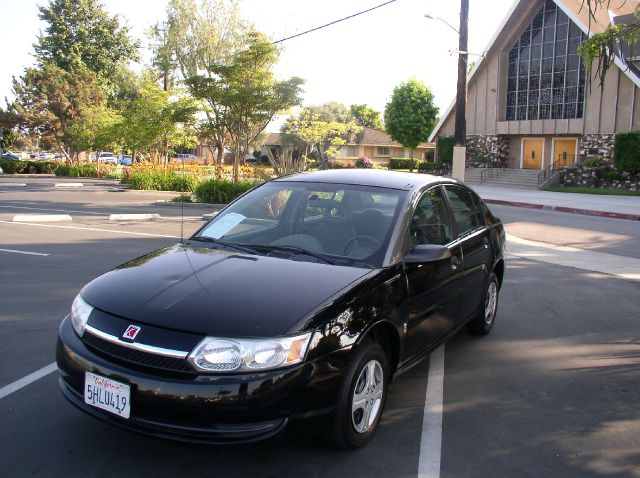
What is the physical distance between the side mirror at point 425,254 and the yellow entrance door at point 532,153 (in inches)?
1574

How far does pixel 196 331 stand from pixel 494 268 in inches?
150

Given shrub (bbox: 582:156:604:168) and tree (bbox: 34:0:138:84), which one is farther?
tree (bbox: 34:0:138:84)

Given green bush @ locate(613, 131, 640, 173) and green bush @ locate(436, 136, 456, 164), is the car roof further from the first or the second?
green bush @ locate(436, 136, 456, 164)

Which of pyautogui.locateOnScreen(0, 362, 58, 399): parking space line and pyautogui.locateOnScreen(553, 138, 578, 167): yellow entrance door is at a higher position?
pyautogui.locateOnScreen(553, 138, 578, 167): yellow entrance door

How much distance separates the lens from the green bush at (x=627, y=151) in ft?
104

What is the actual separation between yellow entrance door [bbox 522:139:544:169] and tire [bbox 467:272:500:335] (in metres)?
37.9

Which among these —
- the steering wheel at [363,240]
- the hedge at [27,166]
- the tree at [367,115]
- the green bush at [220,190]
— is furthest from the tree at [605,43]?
the tree at [367,115]

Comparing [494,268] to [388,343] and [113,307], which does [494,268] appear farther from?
[113,307]

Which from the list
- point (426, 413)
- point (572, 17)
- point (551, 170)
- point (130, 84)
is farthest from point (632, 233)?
point (130, 84)

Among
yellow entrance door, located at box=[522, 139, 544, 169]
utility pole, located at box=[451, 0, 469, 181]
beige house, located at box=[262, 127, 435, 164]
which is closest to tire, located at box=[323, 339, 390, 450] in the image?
utility pole, located at box=[451, 0, 469, 181]

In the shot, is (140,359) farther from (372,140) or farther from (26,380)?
(372,140)

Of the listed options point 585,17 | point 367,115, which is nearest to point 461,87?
point 585,17

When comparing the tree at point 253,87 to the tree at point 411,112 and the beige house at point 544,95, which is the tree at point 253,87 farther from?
the tree at point 411,112

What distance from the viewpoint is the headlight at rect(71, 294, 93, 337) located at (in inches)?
135
